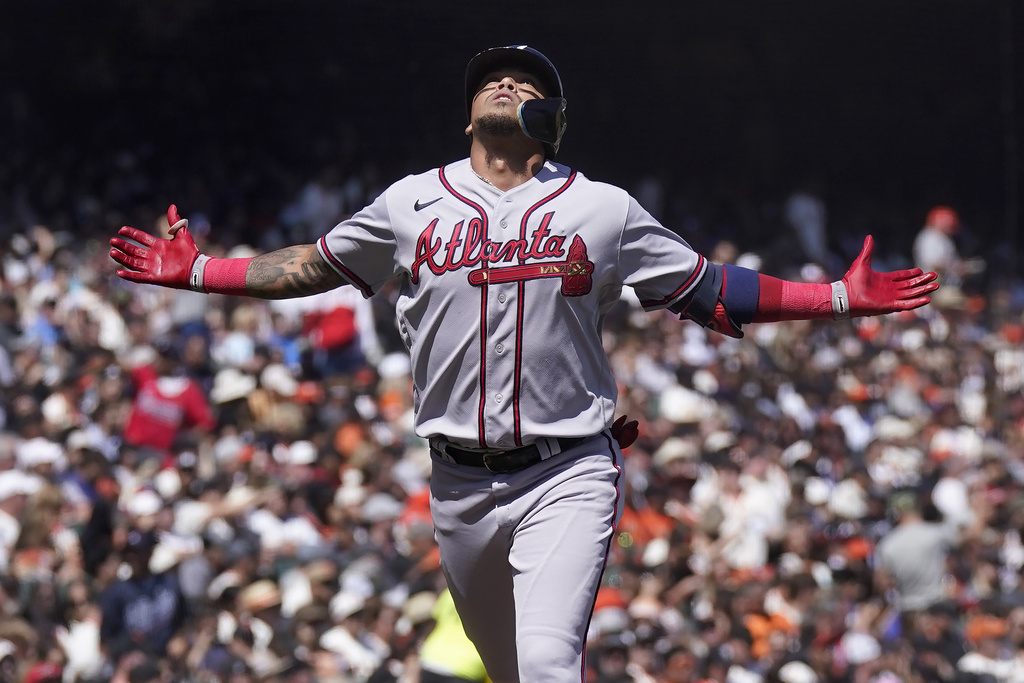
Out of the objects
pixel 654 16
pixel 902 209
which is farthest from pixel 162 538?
pixel 902 209

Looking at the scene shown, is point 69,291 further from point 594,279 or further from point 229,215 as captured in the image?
point 594,279

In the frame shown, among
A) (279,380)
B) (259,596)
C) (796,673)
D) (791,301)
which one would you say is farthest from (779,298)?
(279,380)

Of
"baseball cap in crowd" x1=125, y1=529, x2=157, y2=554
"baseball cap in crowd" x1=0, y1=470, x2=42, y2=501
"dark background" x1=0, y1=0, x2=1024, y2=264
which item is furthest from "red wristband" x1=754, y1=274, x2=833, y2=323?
"dark background" x1=0, y1=0, x2=1024, y2=264

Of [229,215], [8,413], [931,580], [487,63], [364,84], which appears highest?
[364,84]

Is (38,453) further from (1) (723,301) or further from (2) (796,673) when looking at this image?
(1) (723,301)

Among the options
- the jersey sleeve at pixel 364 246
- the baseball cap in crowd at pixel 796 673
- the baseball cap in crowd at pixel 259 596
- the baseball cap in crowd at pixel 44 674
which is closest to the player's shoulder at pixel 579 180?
the jersey sleeve at pixel 364 246

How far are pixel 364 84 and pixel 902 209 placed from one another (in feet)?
21.9

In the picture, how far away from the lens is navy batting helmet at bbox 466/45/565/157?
3232 millimetres

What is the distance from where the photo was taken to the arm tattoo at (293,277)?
338cm

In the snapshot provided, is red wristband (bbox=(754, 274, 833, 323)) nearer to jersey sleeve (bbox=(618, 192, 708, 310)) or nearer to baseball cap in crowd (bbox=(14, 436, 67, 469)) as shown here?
jersey sleeve (bbox=(618, 192, 708, 310))

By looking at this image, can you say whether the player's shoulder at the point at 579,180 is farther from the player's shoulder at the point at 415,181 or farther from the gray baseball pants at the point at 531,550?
the gray baseball pants at the point at 531,550

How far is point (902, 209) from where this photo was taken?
17219 millimetres

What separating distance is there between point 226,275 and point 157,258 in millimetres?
196

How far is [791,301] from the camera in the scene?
11.0 feet
